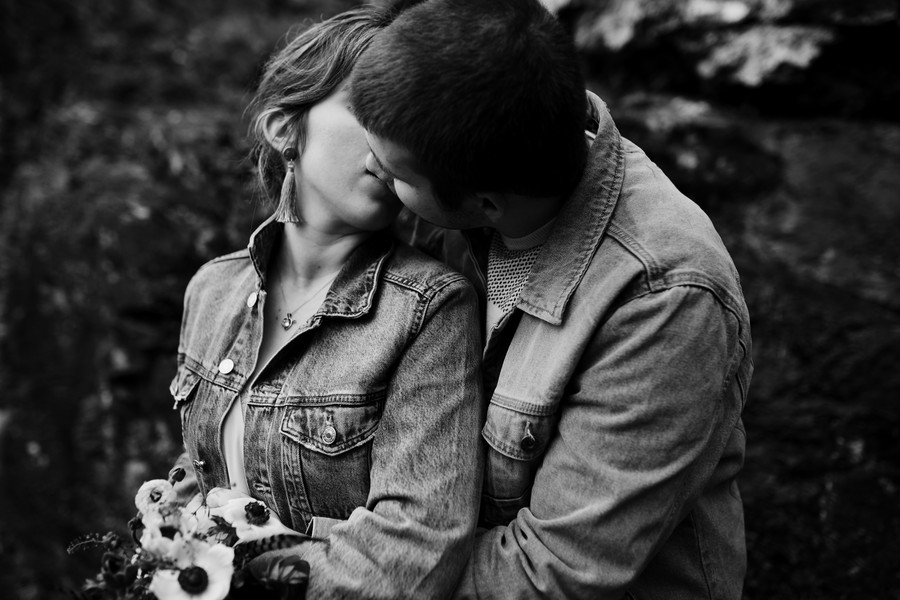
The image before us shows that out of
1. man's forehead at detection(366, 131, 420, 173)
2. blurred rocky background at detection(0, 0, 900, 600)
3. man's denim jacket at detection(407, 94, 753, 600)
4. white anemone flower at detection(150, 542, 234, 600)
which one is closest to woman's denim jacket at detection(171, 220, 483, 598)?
man's denim jacket at detection(407, 94, 753, 600)

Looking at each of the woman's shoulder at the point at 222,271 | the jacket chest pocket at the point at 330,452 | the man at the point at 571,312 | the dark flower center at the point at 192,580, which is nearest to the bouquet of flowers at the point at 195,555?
the dark flower center at the point at 192,580

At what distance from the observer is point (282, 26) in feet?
15.7

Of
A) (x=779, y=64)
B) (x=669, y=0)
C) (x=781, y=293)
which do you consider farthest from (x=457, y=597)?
(x=669, y=0)

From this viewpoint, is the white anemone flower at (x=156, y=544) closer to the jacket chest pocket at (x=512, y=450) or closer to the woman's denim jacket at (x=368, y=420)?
the woman's denim jacket at (x=368, y=420)

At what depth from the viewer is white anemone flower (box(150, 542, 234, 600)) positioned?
62.6 inches

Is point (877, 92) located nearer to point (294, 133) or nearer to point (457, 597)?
point (294, 133)

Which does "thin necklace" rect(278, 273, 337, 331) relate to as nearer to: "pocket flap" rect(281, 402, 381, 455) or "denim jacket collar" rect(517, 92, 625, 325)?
"pocket flap" rect(281, 402, 381, 455)

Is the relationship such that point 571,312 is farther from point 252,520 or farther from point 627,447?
point 252,520

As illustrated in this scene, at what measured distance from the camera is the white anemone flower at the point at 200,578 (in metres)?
1.59

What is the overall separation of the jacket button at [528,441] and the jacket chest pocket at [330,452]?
34 centimetres

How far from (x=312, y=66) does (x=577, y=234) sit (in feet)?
2.51

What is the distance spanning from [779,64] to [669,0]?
57 centimetres

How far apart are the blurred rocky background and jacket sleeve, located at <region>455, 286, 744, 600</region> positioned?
1.39 m

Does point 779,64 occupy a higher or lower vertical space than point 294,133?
lower
